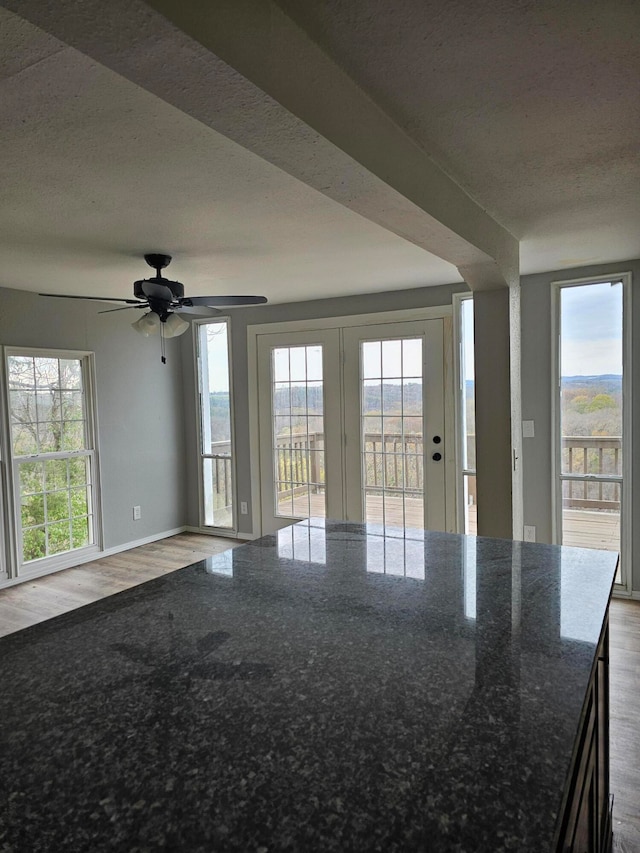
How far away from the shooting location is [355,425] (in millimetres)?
4949

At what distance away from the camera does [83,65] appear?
4.75 ft

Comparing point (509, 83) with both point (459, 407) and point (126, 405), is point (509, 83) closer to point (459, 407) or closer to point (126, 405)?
point (459, 407)

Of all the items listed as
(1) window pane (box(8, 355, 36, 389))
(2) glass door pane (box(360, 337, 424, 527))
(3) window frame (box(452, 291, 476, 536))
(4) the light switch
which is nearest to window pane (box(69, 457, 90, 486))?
(1) window pane (box(8, 355, 36, 389))

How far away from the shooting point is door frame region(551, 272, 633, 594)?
12.4 feet

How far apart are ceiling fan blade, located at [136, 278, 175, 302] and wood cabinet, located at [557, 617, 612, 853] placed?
8.54 ft

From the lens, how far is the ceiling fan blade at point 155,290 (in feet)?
10.1

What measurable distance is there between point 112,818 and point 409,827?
0.36 meters

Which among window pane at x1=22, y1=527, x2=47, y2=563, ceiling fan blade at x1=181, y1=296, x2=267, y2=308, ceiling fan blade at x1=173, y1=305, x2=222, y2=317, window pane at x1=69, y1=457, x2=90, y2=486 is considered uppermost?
ceiling fan blade at x1=181, y1=296, x2=267, y2=308

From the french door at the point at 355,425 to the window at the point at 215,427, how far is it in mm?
428

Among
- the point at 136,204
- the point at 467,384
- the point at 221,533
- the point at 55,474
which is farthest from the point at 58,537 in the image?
the point at 467,384

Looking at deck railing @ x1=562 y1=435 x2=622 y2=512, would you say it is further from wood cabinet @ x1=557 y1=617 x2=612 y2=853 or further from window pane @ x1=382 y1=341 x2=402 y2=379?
wood cabinet @ x1=557 y1=617 x2=612 y2=853

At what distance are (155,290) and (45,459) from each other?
229 centimetres

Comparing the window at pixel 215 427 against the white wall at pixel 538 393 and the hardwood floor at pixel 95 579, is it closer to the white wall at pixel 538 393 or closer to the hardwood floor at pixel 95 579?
the hardwood floor at pixel 95 579

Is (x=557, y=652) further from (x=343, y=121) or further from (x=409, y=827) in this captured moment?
(x=343, y=121)
